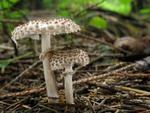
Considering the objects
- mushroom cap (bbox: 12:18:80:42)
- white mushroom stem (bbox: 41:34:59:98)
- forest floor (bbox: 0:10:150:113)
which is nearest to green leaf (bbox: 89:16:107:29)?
forest floor (bbox: 0:10:150:113)

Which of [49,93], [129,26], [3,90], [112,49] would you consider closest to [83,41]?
[112,49]

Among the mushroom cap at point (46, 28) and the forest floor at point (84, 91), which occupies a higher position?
the mushroom cap at point (46, 28)

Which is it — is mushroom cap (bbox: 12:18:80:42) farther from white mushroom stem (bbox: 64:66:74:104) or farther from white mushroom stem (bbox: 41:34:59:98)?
white mushroom stem (bbox: 64:66:74:104)

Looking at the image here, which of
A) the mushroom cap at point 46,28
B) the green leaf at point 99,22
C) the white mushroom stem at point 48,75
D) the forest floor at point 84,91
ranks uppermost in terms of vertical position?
the green leaf at point 99,22

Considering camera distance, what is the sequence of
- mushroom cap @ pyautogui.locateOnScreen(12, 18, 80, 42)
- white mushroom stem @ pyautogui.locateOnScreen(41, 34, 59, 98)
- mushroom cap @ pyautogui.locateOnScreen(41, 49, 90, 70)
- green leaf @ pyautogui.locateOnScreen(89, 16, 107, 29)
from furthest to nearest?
1. green leaf @ pyautogui.locateOnScreen(89, 16, 107, 29)
2. white mushroom stem @ pyautogui.locateOnScreen(41, 34, 59, 98)
3. mushroom cap @ pyautogui.locateOnScreen(41, 49, 90, 70)
4. mushroom cap @ pyautogui.locateOnScreen(12, 18, 80, 42)

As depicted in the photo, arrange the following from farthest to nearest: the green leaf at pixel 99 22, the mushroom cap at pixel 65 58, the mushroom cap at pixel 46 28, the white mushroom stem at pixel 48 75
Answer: the green leaf at pixel 99 22, the white mushroom stem at pixel 48 75, the mushroom cap at pixel 65 58, the mushroom cap at pixel 46 28

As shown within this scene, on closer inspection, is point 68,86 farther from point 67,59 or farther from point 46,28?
point 46,28

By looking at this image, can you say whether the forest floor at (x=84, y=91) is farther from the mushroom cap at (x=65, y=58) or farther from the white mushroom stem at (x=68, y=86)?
the mushroom cap at (x=65, y=58)

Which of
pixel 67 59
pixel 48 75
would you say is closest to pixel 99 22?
pixel 48 75

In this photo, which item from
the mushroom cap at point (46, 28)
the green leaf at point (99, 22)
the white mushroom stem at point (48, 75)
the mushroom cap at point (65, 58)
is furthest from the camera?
the green leaf at point (99, 22)

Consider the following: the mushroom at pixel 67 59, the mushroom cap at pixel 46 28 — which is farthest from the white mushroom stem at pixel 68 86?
the mushroom cap at pixel 46 28
